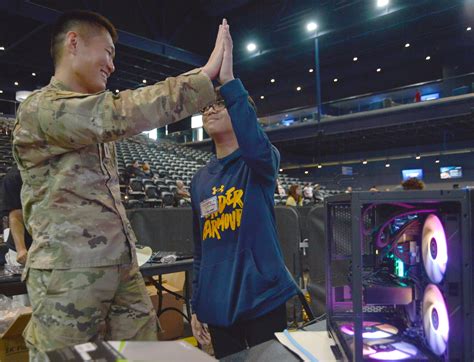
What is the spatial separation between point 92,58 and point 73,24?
0.34 feet

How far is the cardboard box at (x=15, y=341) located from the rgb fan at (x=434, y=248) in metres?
1.87

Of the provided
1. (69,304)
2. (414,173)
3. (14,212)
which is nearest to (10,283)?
(14,212)

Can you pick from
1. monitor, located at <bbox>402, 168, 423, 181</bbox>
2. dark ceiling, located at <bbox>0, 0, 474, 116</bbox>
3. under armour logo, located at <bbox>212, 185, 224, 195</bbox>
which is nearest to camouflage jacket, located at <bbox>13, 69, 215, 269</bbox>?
under armour logo, located at <bbox>212, 185, 224, 195</bbox>

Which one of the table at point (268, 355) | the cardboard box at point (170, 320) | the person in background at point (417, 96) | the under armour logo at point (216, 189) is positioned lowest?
the cardboard box at point (170, 320)

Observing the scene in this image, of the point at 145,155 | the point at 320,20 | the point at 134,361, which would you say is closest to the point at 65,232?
the point at 134,361

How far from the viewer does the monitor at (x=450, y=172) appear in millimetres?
15539

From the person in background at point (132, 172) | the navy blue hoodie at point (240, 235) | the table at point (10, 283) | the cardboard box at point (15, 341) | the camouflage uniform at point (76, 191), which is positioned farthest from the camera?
the person in background at point (132, 172)

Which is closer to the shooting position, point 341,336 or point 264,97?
point 341,336

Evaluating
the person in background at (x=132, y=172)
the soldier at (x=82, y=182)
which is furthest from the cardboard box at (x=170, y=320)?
the person in background at (x=132, y=172)

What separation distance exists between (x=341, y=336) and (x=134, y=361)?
0.43 m

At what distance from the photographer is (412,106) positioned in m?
12.3

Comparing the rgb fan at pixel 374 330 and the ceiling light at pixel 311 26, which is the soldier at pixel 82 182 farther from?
the ceiling light at pixel 311 26

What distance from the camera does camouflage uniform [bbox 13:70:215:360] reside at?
0.82m

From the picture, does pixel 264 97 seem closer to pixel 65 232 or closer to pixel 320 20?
pixel 320 20
